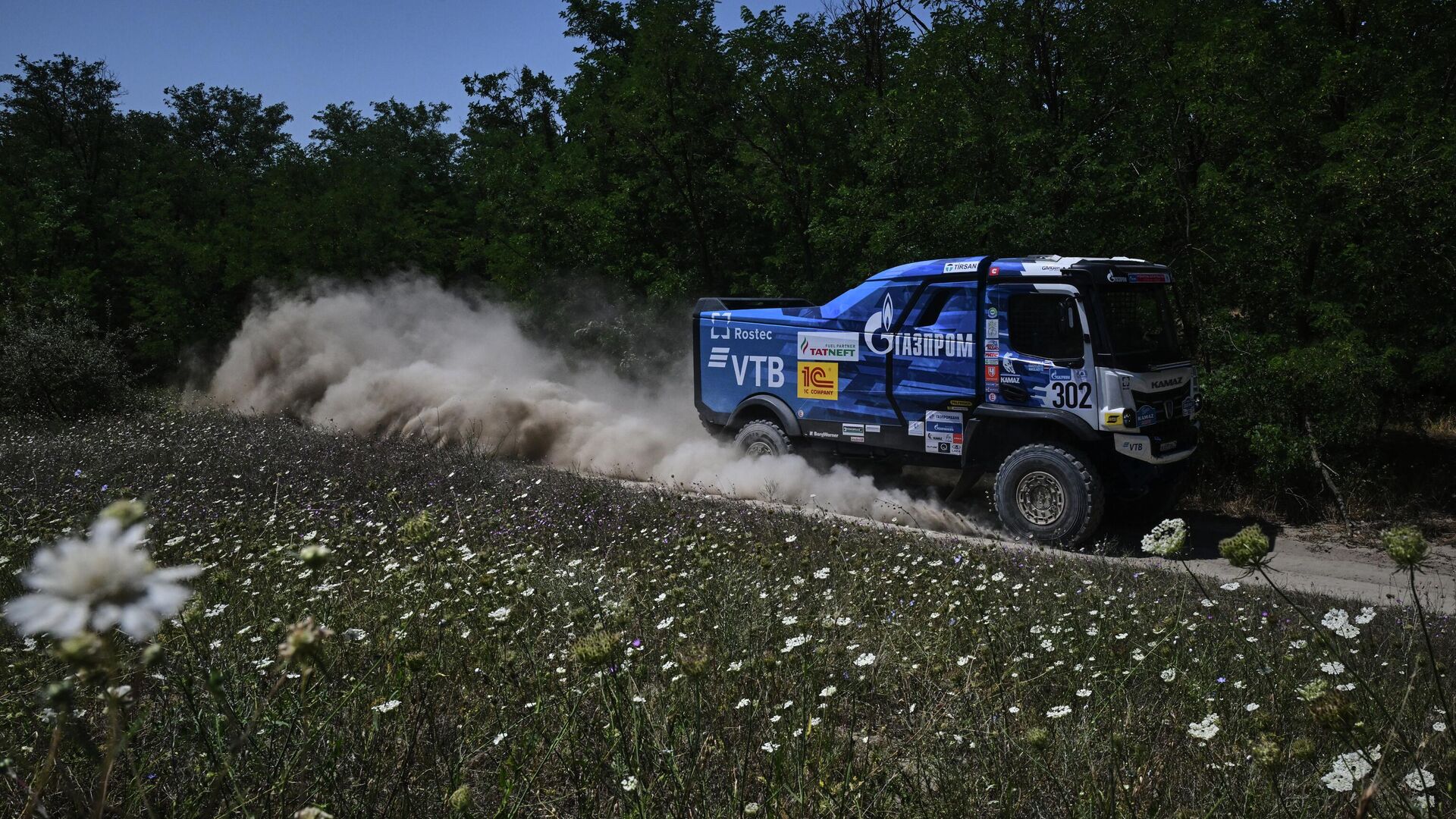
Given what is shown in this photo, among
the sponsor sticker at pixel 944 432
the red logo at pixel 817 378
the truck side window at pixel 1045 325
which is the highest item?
the truck side window at pixel 1045 325

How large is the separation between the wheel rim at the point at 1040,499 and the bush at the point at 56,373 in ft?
58.6

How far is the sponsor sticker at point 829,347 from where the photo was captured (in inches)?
407

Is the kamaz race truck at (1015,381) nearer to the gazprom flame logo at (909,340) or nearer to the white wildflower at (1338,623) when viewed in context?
the gazprom flame logo at (909,340)

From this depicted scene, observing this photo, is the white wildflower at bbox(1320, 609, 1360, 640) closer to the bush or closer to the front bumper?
the front bumper

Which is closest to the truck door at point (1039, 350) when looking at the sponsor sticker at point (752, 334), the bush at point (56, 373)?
the sponsor sticker at point (752, 334)

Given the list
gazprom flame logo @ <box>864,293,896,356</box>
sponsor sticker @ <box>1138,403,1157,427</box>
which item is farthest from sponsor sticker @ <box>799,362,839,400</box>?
sponsor sticker @ <box>1138,403,1157,427</box>

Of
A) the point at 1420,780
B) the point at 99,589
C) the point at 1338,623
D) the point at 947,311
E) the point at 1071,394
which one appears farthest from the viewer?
the point at 947,311

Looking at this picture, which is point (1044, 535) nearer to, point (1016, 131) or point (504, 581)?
point (504, 581)

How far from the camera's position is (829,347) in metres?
10.6

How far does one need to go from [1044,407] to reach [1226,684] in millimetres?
5646

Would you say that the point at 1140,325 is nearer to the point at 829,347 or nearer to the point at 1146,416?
the point at 1146,416

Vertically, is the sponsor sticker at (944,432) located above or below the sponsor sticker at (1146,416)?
below

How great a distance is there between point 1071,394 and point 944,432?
4.49ft

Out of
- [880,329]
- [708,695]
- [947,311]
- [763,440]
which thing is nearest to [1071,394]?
[947,311]
